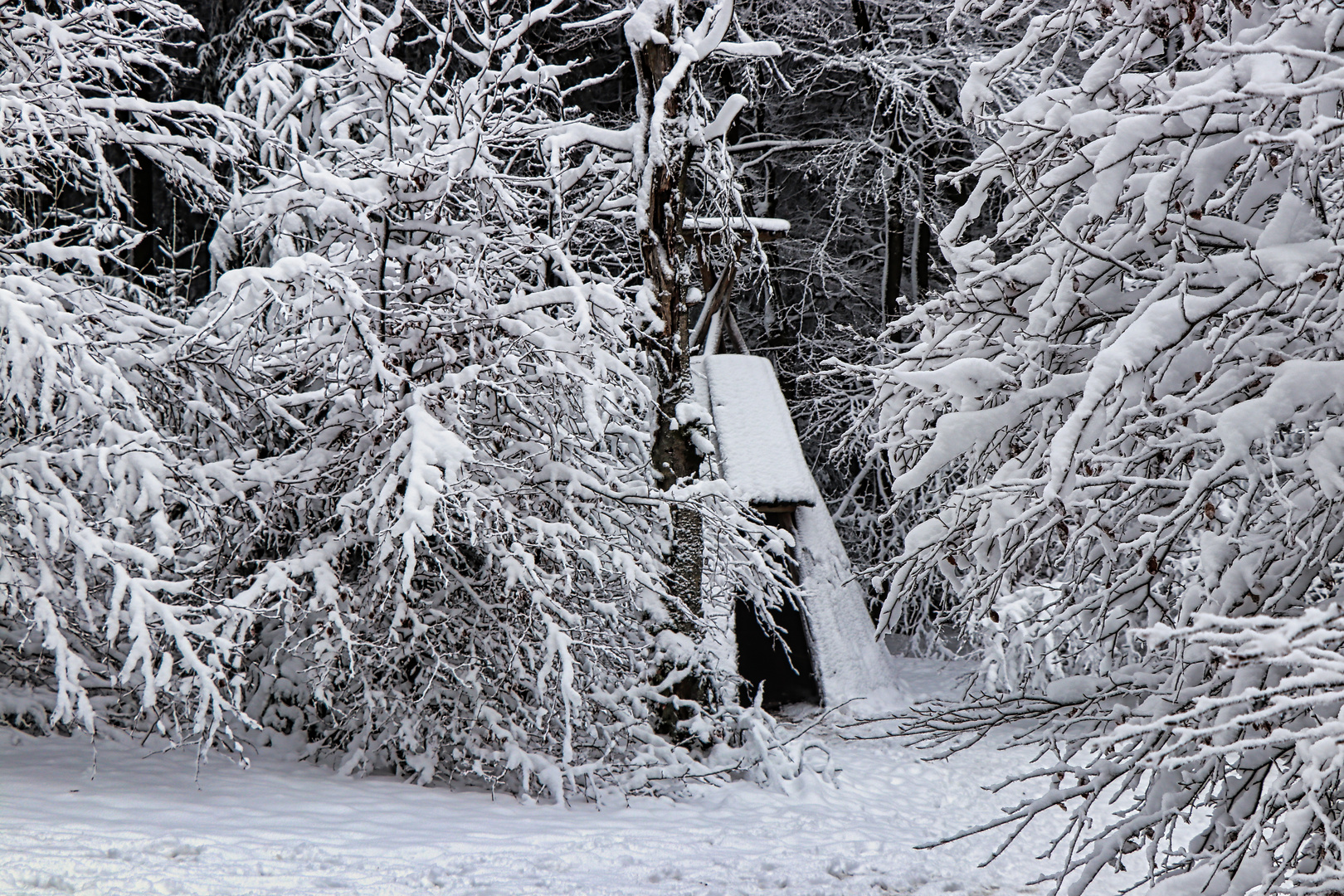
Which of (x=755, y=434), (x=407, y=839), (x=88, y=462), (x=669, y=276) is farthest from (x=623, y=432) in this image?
(x=755, y=434)

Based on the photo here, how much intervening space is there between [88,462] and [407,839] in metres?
2.24

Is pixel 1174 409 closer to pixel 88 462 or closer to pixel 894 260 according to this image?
pixel 88 462

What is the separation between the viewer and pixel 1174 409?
3225mm

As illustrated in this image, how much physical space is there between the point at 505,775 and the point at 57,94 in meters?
4.32

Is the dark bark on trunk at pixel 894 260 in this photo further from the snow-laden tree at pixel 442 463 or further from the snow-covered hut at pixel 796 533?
the snow-laden tree at pixel 442 463

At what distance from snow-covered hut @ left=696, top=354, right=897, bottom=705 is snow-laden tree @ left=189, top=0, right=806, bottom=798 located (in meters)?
2.56

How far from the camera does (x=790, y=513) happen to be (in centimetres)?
1005

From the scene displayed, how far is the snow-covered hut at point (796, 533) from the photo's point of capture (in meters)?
9.22

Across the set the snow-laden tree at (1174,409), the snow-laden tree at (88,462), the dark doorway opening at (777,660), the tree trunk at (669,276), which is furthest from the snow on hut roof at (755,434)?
the snow-laden tree at (1174,409)

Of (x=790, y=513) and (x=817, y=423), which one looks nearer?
(x=790, y=513)

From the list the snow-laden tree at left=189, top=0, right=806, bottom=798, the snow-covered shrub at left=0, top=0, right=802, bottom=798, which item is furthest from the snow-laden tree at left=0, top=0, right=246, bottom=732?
the snow-laden tree at left=189, top=0, right=806, bottom=798

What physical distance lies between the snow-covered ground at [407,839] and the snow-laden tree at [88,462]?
1.25ft

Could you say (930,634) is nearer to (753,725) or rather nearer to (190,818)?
(753,725)

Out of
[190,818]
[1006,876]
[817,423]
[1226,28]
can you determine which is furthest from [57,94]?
[817,423]
